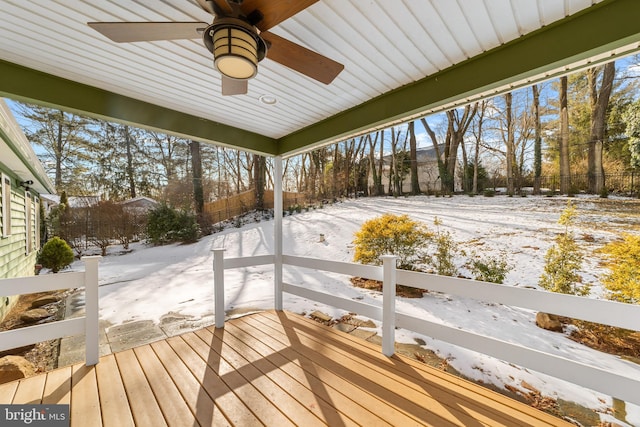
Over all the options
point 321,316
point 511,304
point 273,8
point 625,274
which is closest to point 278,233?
point 321,316

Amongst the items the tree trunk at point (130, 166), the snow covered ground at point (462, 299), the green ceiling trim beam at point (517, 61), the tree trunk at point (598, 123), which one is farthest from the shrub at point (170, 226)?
the tree trunk at point (598, 123)

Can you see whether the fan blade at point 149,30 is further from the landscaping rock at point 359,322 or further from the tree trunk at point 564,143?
the tree trunk at point 564,143

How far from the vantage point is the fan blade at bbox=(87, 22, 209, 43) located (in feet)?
3.78

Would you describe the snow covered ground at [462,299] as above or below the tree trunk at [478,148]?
below

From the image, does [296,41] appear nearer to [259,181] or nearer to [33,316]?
[33,316]

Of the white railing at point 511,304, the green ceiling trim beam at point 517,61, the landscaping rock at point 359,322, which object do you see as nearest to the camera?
the green ceiling trim beam at point 517,61

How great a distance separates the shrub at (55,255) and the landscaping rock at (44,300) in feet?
5.81

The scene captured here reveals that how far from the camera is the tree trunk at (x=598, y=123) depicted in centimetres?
531

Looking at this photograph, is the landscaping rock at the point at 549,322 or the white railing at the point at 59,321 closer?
the white railing at the point at 59,321

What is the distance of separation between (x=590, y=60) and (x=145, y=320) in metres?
5.61

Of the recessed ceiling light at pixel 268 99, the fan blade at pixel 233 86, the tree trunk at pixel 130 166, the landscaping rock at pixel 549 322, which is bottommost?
the landscaping rock at pixel 549 322

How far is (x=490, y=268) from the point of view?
5.21 m

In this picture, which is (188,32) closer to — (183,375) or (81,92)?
(81,92)

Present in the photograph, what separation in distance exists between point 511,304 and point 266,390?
178cm
